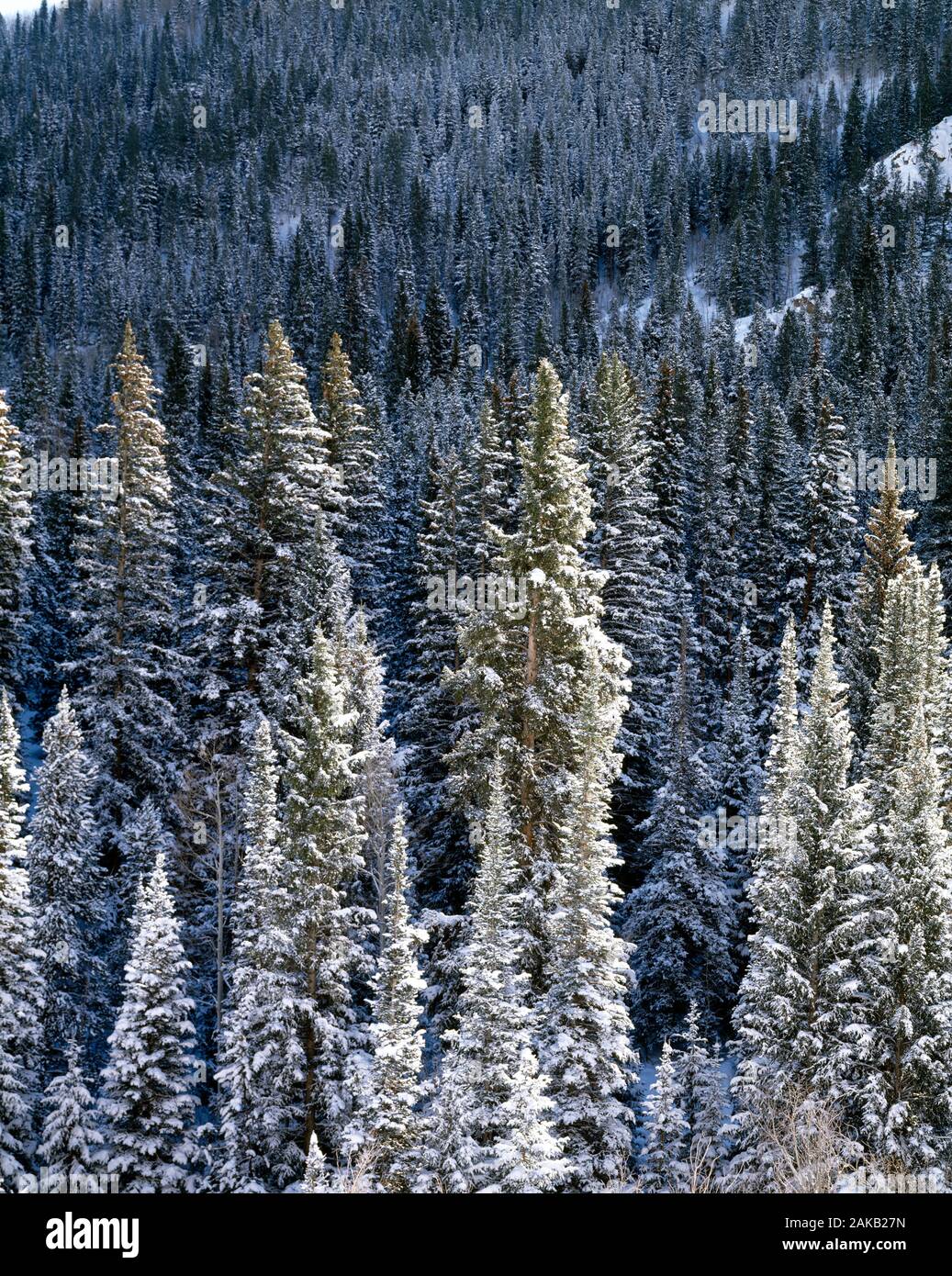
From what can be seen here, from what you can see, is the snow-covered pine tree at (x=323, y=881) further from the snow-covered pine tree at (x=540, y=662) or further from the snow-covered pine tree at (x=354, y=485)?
the snow-covered pine tree at (x=354, y=485)

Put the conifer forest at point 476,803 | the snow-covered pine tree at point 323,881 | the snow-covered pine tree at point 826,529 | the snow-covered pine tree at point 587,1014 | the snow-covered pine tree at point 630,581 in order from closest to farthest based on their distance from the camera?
the snow-covered pine tree at point 587,1014
the conifer forest at point 476,803
the snow-covered pine tree at point 323,881
the snow-covered pine tree at point 630,581
the snow-covered pine tree at point 826,529

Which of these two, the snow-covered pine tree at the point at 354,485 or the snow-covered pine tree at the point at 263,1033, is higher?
the snow-covered pine tree at the point at 354,485

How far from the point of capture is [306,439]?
38125 millimetres

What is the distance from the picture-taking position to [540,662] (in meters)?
25.2

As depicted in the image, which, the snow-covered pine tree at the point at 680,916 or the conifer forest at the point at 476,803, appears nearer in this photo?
the conifer forest at the point at 476,803

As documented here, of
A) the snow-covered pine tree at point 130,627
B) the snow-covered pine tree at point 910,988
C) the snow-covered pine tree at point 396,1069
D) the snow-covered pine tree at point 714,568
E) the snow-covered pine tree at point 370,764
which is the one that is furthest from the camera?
the snow-covered pine tree at point 714,568

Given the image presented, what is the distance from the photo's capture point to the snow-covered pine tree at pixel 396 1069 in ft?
65.4

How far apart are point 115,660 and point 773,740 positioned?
20300 millimetres

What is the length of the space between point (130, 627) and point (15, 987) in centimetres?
1159

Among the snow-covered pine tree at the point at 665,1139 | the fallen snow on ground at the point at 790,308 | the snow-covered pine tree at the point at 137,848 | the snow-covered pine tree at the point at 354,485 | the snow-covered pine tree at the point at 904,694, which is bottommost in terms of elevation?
the snow-covered pine tree at the point at 665,1139

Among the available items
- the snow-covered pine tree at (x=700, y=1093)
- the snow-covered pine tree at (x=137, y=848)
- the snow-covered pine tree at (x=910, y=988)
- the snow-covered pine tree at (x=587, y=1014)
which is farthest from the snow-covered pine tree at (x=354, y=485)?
the snow-covered pine tree at (x=910, y=988)

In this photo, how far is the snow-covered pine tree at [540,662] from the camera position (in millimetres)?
24422

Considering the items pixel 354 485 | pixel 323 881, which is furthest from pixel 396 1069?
pixel 354 485
